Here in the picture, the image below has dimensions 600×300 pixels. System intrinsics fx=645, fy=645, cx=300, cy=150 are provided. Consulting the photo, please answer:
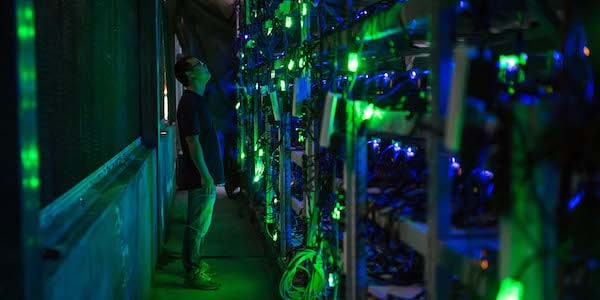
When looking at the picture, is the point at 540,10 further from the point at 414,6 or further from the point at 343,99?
the point at 343,99

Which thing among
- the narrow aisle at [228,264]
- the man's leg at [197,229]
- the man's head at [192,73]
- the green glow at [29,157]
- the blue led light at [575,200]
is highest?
the man's head at [192,73]

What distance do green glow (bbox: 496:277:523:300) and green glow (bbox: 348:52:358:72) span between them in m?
1.45

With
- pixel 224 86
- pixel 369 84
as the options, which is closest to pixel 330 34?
pixel 369 84

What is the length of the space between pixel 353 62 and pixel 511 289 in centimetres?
151

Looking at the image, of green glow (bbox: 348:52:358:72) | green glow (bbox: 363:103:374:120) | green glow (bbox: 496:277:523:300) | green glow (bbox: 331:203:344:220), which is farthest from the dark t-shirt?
green glow (bbox: 496:277:523:300)

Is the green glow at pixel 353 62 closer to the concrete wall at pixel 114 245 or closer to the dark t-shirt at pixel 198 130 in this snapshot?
the concrete wall at pixel 114 245

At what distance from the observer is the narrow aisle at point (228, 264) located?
18.0ft

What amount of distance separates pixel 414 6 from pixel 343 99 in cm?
89

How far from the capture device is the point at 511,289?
1.53 meters

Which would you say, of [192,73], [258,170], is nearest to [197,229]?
[192,73]

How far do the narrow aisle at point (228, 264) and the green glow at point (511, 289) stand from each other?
3.92 m

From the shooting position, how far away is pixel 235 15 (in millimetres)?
10805

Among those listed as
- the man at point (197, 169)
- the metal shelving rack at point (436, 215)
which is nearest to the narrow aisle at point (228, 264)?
the man at point (197, 169)

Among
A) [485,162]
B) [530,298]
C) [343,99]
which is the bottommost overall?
[530,298]
